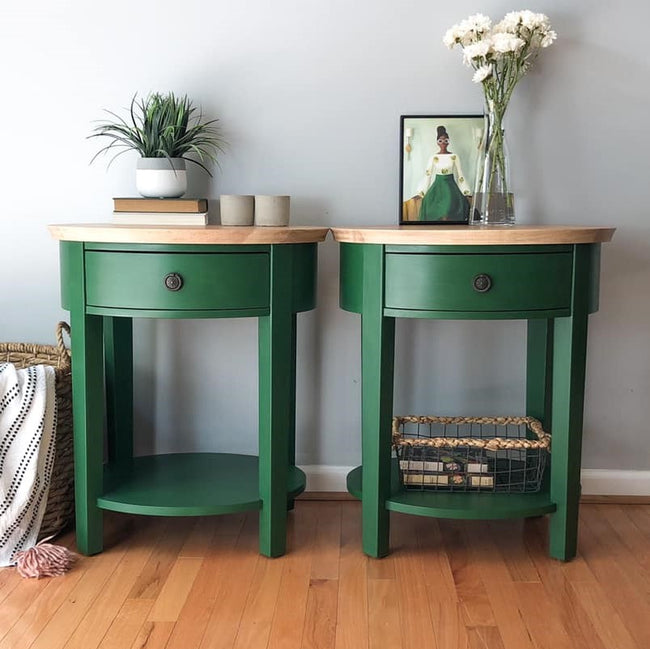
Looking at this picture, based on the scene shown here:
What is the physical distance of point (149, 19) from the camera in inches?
95.9

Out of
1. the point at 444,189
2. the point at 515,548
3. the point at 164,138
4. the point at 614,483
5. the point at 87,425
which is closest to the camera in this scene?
the point at 87,425

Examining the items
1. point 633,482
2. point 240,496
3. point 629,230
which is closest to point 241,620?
point 240,496

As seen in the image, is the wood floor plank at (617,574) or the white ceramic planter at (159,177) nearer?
the wood floor plank at (617,574)

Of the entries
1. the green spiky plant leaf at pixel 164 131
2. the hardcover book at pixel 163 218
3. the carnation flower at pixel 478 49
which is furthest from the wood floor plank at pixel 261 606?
the carnation flower at pixel 478 49

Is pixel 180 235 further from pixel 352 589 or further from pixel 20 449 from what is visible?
pixel 352 589

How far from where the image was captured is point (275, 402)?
6.88 feet

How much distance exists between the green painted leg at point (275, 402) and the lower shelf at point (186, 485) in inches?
2.0

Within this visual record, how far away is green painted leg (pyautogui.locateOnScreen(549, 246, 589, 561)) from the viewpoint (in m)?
2.05

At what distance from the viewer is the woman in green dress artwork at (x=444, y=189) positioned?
2.44 m

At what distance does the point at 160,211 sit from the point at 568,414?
106 centimetres

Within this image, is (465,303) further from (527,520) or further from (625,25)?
(625,25)

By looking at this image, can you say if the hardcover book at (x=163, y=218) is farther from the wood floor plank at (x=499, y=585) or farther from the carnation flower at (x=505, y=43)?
the wood floor plank at (x=499, y=585)

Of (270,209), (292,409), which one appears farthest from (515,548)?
(270,209)

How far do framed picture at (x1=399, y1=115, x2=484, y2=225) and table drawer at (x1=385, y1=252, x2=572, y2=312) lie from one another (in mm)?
462
